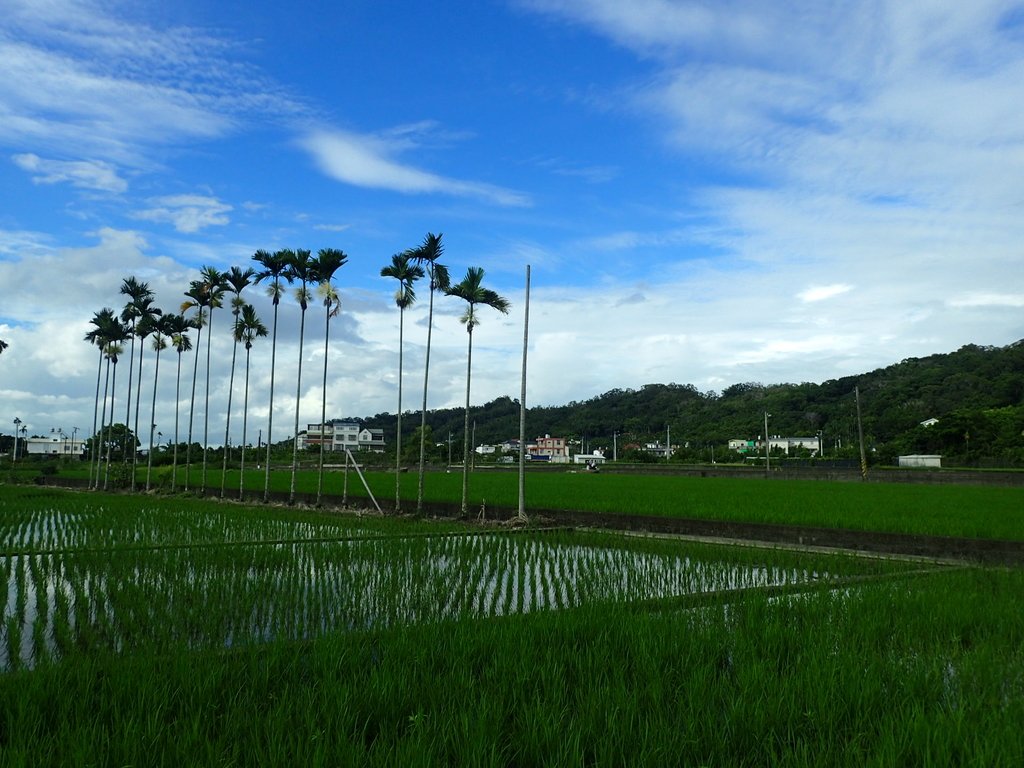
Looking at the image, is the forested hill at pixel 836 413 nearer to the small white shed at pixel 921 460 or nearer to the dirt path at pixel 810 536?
the small white shed at pixel 921 460

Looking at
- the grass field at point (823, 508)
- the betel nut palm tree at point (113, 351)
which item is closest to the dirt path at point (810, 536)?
the grass field at point (823, 508)

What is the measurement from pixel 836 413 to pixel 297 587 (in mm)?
83233

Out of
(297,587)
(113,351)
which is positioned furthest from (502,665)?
(113,351)

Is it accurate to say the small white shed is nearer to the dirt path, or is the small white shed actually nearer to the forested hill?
the forested hill

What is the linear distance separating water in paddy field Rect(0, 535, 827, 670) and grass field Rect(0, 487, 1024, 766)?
0.05 metres

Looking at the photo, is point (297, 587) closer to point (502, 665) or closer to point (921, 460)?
point (502, 665)

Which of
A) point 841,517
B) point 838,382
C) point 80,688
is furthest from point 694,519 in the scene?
point 838,382

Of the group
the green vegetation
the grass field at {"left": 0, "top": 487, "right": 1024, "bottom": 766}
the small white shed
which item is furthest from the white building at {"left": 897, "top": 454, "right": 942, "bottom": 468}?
the grass field at {"left": 0, "top": 487, "right": 1024, "bottom": 766}

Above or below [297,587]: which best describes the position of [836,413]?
above

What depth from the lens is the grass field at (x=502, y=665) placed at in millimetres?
3684

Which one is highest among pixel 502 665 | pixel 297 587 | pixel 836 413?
pixel 836 413

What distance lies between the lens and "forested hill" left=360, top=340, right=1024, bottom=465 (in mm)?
47672

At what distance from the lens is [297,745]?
356cm

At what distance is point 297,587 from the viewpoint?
8.87 m
